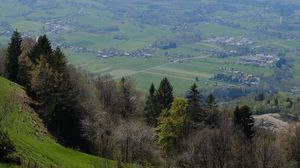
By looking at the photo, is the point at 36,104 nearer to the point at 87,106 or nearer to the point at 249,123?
the point at 87,106

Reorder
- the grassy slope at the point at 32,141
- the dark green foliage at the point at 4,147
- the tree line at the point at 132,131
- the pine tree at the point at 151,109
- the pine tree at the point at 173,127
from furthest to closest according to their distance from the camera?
the pine tree at the point at 151,109 < the pine tree at the point at 173,127 < the tree line at the point at 132,131 < the grassy slope at the point at 32,141 < the dark green foliage at the point at 4,147

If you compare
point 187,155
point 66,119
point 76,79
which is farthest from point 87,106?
point 187,155

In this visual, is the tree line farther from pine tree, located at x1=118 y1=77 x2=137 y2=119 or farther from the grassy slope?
pine tree, located at x1=118 y1=77 x2=137 y2=119

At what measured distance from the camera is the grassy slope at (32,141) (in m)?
37.7

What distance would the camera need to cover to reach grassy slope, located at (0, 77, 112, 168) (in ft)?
124

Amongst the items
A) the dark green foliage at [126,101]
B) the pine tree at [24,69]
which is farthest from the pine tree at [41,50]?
the dark green foliage at [126,101]

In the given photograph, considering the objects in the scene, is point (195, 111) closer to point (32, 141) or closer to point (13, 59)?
point (13, 59)

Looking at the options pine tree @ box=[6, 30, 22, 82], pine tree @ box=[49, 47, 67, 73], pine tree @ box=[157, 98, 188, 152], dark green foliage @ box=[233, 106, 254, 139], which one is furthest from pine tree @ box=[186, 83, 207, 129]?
pine tree @ box=[6, 30, 22, 82]

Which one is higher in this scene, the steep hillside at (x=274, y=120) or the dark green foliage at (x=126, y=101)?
the dark green foliage at (x=126, y=101)

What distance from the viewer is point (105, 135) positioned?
194 ft

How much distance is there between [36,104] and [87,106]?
681 centimetres

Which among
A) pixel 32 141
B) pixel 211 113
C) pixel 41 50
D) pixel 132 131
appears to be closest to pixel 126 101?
pixel 211 113

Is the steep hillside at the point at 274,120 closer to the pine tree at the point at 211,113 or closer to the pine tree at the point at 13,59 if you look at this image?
the pine tree at the point at 211,113

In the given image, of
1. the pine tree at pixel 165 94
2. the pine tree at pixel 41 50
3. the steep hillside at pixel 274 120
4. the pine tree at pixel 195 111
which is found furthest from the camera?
the steep hillside at pixel 274 120
